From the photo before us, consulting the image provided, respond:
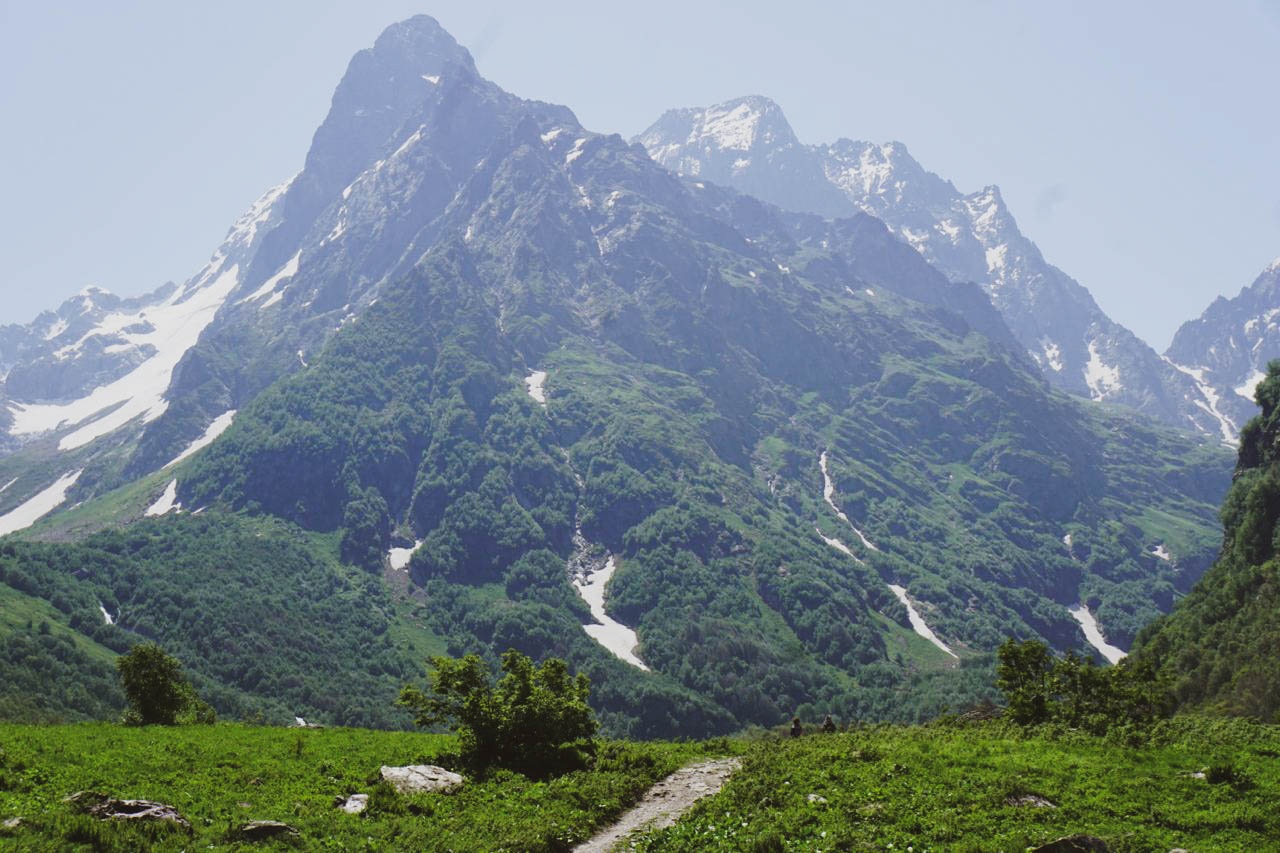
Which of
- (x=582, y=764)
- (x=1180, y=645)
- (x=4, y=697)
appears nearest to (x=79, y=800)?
(x=582, y=764)

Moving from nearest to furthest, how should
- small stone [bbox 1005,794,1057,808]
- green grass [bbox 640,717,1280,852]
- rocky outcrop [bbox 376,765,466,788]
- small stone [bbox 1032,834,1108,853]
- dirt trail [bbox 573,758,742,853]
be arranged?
small stone [bbox 1032,834,1108,853] → green grass [bbox 640,717,1280,852] → small stone [bbox 1005,794,1057,808] → dirt trail [bbox 573,758,742,853] → rocky outcrop [bbox 376,765,466,788]

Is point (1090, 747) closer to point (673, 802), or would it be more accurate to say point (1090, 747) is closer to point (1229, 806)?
point (1229, 806)

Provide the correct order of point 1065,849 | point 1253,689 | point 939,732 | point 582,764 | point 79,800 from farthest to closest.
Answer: point 1253,689 < point 939,732 < point 582,764 < point 79,800 < point 1065,849

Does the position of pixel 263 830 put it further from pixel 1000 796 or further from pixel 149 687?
pixel 149 687

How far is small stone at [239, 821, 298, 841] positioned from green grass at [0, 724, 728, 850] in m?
0.38

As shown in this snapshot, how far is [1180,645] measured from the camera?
483ft

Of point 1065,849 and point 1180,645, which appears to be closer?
point 1065,849

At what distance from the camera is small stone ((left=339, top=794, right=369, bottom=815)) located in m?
31.8

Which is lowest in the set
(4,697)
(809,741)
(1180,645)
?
(4,697)

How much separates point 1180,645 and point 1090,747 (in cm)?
13825

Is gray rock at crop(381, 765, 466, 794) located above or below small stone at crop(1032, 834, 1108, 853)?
below

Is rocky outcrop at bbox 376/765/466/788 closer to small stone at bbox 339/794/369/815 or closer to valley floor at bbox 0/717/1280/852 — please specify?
valley floor at bbox 0/717/1280/852

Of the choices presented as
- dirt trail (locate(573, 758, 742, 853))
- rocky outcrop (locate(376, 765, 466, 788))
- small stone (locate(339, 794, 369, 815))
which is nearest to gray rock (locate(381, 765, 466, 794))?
rocky outcrop (locate(376, 765, 466, 788))

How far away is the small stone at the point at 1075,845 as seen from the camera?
76.5 ft
